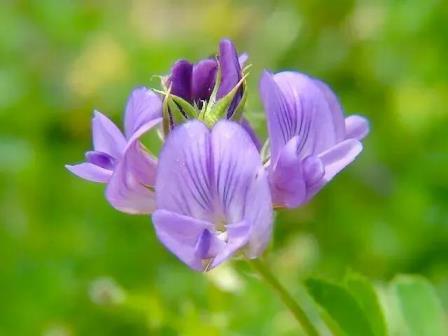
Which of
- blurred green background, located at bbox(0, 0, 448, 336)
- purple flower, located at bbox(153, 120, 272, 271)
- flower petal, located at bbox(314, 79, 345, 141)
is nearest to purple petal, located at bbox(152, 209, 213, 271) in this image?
purple flower, located at bbox(153, 120, 272, 271)

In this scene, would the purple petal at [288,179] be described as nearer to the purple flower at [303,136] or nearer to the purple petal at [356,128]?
the purple flower at [303,136]

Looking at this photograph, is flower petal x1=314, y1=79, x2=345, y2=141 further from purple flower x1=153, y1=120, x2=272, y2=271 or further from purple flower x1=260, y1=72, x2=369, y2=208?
purple flower x1=153, y1=120, x2=272, y2=271

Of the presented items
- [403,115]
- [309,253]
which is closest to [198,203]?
[309,253]

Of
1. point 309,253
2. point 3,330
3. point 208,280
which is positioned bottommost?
point 3,330

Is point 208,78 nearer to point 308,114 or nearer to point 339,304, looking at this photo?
point 308,114

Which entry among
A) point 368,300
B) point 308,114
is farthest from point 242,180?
point 368,300

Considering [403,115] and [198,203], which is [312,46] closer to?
[403,115]

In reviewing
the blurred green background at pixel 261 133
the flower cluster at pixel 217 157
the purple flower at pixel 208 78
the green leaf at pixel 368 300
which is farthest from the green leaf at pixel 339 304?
the blurred green background at pixel 261 133
